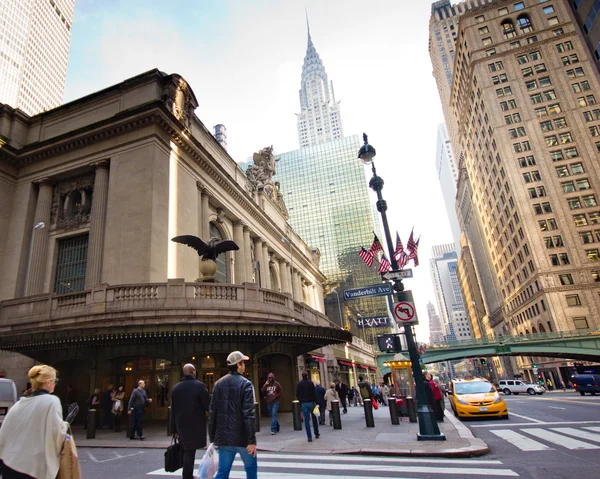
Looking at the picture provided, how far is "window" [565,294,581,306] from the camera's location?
59781 mm

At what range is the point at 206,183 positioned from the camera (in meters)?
28.0

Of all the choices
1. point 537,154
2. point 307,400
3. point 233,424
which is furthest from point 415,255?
point 537,154

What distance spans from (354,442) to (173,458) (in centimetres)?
635

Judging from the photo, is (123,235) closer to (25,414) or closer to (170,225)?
(170,225)

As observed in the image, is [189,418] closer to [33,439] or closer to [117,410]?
[33,439]

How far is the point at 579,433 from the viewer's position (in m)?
10.2

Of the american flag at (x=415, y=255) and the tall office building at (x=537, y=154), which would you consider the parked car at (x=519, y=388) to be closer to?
the tall office building at (x=537, y=154)

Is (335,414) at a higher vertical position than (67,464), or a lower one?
lower

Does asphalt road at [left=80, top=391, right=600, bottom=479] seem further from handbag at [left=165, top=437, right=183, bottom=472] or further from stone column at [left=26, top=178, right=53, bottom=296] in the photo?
stone column at [left=26, top=178, right=53, bottom=296]

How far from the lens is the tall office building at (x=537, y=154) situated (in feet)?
202

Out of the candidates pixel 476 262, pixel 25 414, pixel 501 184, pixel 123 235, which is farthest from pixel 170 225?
pixel 476 262

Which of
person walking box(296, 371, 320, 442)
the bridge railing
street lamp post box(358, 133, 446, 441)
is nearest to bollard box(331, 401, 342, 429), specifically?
person walking box(296, 371, 320, 442)

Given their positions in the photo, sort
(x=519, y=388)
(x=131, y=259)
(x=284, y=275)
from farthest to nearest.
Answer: (x=284, y=275) → (x=519, y=388) → (x=131, y=259)

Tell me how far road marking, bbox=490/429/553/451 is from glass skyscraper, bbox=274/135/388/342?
81.1 metres
